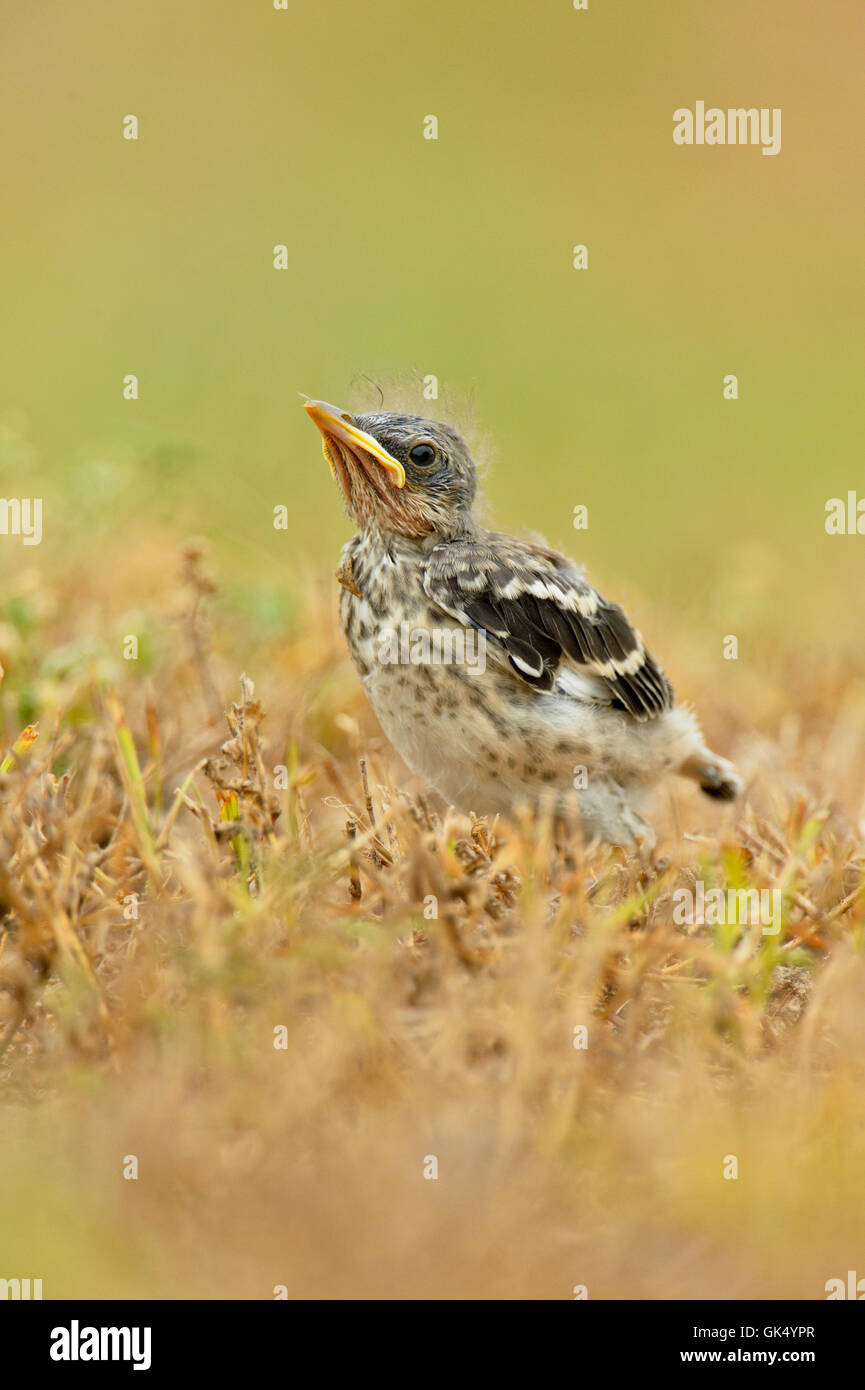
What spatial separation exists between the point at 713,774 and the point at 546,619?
0.92 meters

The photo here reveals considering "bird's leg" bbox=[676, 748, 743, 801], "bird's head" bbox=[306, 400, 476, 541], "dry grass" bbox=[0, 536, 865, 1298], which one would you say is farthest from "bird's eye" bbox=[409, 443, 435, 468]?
"bird's leg" bbox=[676, 748, 743, 801]

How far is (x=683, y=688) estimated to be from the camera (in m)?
5.62

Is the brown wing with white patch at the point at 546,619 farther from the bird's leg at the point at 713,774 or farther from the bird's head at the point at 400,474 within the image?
the bird's leg at the point at 713,774

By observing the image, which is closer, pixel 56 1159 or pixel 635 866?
pixel 56 1159

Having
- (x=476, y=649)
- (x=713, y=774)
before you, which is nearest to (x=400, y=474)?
(x=476, y=649)

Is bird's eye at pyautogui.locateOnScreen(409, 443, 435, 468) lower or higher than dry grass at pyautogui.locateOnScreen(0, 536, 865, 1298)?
higher

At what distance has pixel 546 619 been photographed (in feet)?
12.9

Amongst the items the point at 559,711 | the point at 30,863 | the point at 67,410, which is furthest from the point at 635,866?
the point at 67,410

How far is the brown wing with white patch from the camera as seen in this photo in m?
3.81

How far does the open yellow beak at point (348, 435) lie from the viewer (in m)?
3.76

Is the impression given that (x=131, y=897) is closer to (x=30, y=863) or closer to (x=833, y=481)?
(x=30, y=863)

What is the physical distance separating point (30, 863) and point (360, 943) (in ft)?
2.30

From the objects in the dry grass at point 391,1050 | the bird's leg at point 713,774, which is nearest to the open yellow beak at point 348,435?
the dry grass at point 391,1050

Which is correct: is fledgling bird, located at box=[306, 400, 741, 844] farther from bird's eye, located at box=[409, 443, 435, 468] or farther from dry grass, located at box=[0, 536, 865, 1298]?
dry grass, located at box=[0, 536, 865, 1298]
